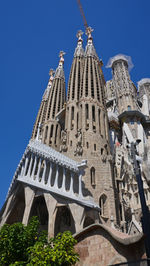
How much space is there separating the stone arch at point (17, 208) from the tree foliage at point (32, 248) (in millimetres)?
10331

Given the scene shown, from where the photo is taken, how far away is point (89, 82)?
103 feet

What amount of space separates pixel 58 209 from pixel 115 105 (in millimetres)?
28362

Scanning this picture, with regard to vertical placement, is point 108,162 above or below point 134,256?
above

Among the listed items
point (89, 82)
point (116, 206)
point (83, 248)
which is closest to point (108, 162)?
point (116, 206)

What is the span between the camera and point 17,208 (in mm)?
22688

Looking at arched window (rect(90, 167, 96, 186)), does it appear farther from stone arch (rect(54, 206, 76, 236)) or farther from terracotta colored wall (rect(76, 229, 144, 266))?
terracotta colored wall (rect(76, 229, 144, 266))

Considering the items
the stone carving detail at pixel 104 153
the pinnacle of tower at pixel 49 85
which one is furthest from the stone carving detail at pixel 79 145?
the pinnacle of tower at pixel 49 85

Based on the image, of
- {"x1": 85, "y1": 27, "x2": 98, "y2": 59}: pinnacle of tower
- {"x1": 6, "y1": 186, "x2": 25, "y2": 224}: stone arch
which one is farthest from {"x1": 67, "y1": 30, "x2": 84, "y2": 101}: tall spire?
{"x1": 6, "y1": 186, "x2": 25, "y2": 224}: stone arch

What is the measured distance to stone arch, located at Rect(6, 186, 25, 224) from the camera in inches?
866

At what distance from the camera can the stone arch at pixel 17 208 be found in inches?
866

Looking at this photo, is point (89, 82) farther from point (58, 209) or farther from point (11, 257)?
point (11, 257)

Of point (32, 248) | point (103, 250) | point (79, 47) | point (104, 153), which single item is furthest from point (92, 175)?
point (79, 47)

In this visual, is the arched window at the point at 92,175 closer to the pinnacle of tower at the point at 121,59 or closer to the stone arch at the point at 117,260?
the stone arch at the point at 117,260

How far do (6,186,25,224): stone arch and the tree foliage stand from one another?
33.9 ft
